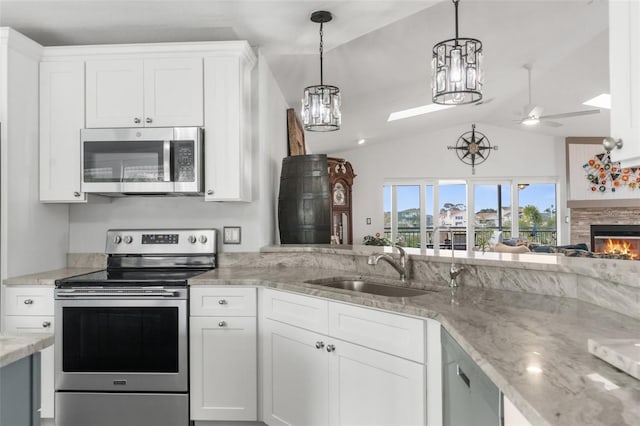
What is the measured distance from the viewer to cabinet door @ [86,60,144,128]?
2688 mm

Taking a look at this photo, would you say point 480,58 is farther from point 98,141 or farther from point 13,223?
point 13,223

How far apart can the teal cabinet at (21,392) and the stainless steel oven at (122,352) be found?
3.90 feet

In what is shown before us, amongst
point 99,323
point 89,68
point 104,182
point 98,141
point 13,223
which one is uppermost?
point 89,68

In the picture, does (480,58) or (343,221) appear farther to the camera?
(343,221)

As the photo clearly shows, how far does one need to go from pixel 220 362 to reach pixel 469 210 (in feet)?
23.9

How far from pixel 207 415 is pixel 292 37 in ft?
7.26

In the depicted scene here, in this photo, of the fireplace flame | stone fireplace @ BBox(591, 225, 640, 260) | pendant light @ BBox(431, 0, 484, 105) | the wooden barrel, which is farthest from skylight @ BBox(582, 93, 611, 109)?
pendant light @ BBox(431, 0, 484, 105)

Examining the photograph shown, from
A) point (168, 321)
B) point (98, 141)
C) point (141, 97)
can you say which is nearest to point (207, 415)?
point (168, 321)

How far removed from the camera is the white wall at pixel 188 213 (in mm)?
2959

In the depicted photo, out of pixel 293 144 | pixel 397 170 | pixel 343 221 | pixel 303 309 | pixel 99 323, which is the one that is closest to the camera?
pixel 303 309

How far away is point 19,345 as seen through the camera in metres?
1.10

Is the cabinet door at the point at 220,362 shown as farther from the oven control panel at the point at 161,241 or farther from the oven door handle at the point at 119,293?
the oven control panel at the point at 161,241

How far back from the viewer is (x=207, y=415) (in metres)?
2.37

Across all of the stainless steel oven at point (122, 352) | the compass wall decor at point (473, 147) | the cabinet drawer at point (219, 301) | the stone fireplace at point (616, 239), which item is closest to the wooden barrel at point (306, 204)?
the cabinet drawer at point (219, 301)
